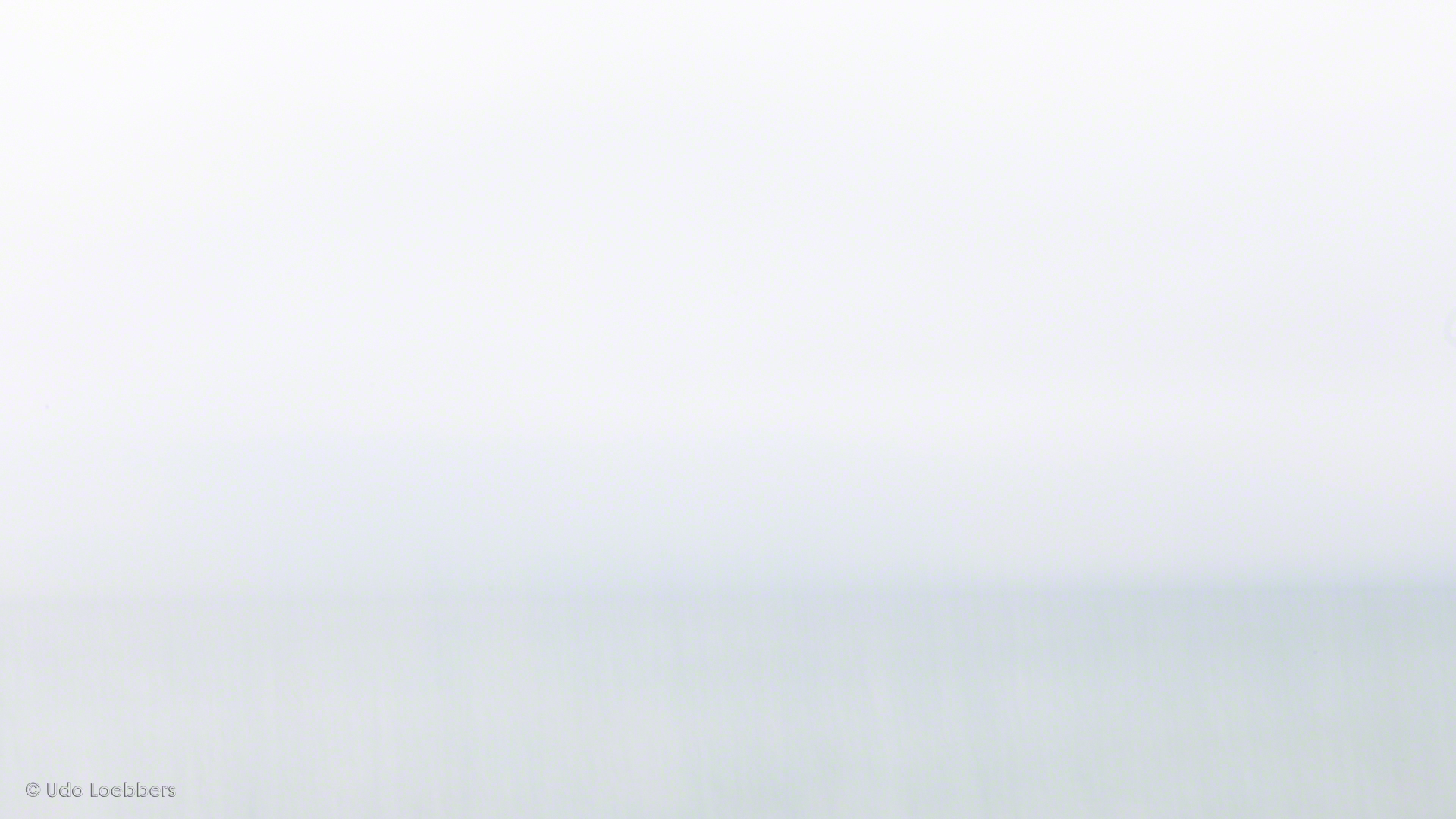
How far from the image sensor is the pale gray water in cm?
85

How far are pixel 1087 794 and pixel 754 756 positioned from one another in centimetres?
24

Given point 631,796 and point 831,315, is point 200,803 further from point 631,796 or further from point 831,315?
point 831,315

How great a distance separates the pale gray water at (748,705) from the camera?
854 millimetres

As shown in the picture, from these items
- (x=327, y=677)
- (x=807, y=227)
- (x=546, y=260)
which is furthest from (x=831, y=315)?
(x=327, y=677)

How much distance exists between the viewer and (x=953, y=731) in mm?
891

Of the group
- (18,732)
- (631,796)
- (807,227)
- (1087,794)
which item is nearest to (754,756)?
(631,796)

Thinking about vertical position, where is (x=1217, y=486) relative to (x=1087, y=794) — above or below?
above

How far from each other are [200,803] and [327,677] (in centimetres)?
12

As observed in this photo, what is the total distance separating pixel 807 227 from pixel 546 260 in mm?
184

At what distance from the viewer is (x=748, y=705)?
0.88 metres

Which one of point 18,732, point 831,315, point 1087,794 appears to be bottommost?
point 1087,794

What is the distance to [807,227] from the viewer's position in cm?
86

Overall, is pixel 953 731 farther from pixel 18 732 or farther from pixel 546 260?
pixel 18 732

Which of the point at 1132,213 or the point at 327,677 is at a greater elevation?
the point at 1132,213
